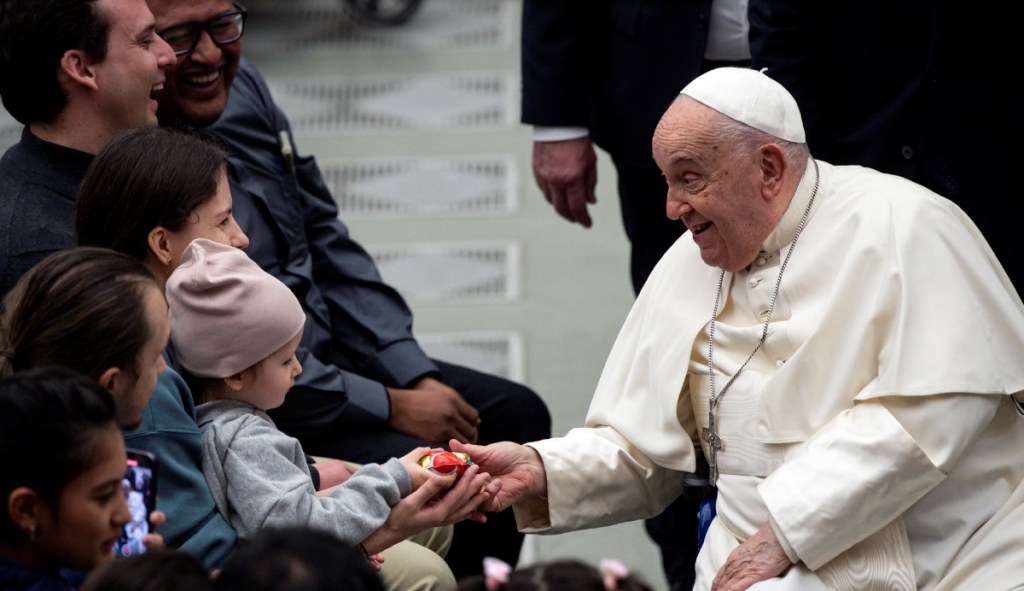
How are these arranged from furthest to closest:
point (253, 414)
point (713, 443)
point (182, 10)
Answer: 1. point (182, 10)
2. point (713, 443)
3. point (253, 414)

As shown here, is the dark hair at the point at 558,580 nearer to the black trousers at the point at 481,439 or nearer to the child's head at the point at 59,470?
the child's head at the point at 59,470

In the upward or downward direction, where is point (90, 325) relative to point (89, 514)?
upward

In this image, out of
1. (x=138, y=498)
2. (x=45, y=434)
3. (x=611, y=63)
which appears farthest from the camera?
(x=611, y=63)

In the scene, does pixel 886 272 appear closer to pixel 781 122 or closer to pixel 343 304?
pixel 781 122

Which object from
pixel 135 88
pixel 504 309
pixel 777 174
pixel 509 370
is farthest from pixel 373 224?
pixel 777 174

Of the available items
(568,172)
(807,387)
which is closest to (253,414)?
(807,387)

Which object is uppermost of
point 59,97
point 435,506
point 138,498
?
point 59,97

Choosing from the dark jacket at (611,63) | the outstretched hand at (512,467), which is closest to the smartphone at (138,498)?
the outstretched hand at (512,467)

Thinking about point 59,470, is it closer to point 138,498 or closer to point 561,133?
point 138,498

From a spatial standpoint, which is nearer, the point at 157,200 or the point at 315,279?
the point at 157,200

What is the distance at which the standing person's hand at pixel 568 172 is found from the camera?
4.45m

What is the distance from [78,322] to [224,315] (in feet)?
1.04

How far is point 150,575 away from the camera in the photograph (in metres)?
2.02

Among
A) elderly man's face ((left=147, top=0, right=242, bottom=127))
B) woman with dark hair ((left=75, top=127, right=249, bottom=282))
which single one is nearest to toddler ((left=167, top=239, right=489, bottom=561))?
woman with dark hair ((left=75, top=127, right=249, bottom=282))
